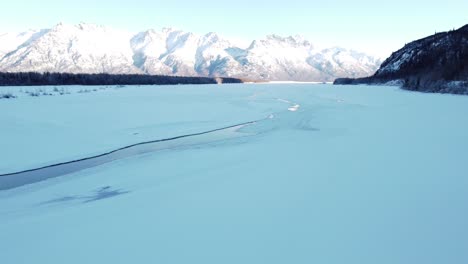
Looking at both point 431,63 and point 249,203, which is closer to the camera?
point 249,203

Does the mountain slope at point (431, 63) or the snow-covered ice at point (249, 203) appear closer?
the snow-covered ice at point (249, 203)

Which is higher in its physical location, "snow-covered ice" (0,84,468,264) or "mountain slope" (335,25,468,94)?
"mountain slope" (335,25,468,94)

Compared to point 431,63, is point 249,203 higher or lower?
lower

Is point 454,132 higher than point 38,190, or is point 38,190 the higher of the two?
point 454,132

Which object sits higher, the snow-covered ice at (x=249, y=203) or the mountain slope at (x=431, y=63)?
the mountain slope at (x=431, y=63)

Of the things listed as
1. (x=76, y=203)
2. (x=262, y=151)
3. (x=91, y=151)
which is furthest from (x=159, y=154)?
(x=76, y=203)

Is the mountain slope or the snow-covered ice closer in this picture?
the snow-covered ice

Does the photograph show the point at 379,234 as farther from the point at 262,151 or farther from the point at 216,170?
the point at 262,151

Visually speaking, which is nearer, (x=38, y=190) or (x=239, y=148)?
(x=38, y=190)
